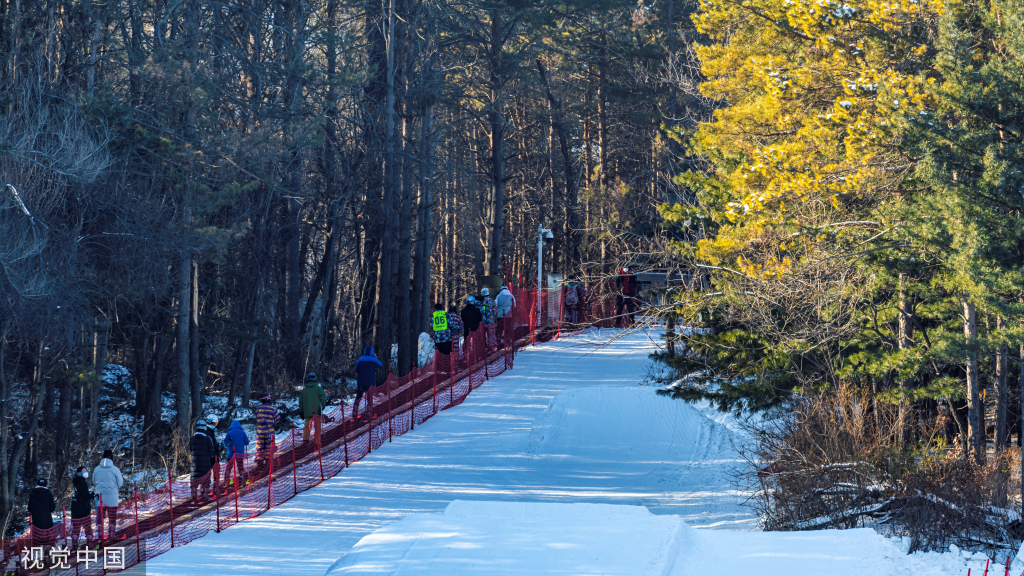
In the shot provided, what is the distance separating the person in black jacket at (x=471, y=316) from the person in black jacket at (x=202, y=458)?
993 centimetres

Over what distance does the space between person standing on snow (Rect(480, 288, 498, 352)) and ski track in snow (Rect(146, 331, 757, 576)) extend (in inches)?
62.4

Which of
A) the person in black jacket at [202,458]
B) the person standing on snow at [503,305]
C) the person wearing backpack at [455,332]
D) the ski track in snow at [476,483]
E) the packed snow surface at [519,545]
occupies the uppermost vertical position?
the person standing on snow at [503,305]

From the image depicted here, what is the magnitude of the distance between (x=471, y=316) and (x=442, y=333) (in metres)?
2.09

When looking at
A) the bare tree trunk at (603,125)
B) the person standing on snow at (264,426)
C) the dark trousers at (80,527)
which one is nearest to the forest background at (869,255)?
the person standing on snow at (264,426)

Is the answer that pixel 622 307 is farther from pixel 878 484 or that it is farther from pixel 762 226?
pixel 878 484

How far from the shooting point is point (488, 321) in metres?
23.9

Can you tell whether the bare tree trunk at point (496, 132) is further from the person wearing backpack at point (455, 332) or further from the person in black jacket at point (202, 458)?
the person in black jacket at point (202, 458)

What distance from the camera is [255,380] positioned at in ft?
102

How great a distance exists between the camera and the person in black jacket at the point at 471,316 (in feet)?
74.5

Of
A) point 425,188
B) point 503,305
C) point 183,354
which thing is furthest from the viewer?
point 425,188

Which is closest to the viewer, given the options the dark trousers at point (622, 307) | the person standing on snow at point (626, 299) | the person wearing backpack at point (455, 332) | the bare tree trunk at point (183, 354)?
the bare tree trunk at point (183, 354)

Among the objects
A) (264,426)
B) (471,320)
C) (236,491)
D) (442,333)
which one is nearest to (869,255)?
(442,333)

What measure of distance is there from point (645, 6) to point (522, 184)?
12.2m

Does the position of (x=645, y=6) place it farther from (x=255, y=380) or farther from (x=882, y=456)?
(x=882, y=456)
